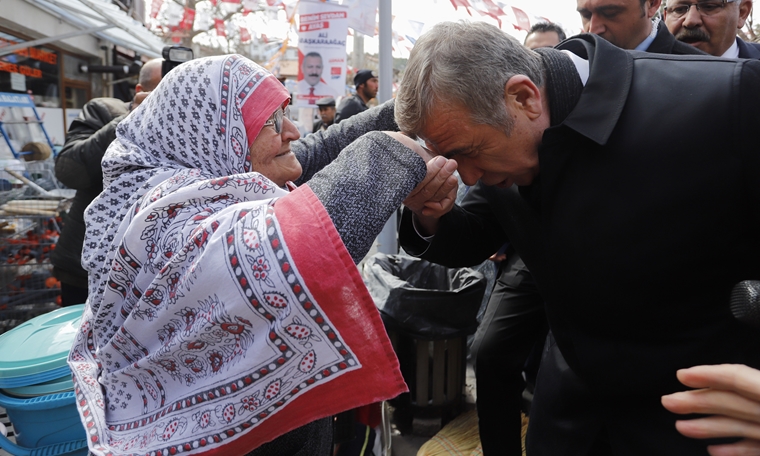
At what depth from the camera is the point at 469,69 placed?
1336mm

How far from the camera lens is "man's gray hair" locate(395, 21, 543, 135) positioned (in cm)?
134

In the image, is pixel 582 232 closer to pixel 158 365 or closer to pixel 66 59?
pixel 158 365

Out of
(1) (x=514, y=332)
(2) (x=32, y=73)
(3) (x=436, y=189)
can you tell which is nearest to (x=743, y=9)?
(1) (x=514, y=332)

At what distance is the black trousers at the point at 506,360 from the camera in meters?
2.76

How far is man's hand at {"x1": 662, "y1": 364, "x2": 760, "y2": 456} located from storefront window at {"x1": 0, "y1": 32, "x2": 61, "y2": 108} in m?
9.38

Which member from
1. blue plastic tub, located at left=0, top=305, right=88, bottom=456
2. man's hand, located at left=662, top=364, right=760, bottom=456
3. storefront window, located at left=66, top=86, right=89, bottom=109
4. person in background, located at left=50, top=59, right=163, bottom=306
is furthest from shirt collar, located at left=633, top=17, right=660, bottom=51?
storefront window, located at left=66, top=86, right=89, bottom=109

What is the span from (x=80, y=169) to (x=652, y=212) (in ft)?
9.19

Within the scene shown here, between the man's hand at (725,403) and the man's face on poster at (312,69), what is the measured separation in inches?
255

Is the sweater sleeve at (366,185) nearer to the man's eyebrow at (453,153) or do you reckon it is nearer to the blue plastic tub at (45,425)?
the man's eyebrow at (453,153)

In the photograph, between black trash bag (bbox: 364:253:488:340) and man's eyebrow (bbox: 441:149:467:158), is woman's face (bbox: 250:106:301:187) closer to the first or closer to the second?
man's eyebrow (bbox: 441:149:467:158)

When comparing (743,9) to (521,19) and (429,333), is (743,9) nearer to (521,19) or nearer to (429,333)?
(429,333)

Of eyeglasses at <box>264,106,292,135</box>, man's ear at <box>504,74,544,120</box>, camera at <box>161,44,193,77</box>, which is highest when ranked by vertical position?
camera at <box>161,44,193,77</box>

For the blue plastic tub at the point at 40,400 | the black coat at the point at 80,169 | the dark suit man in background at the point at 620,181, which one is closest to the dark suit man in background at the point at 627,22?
the dark suit man in background at the point at 620,181

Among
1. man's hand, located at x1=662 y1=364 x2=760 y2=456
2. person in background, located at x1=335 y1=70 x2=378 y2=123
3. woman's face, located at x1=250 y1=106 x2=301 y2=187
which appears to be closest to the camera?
man's hand, located at x1=662 y1=364 x2=760 y2=456
